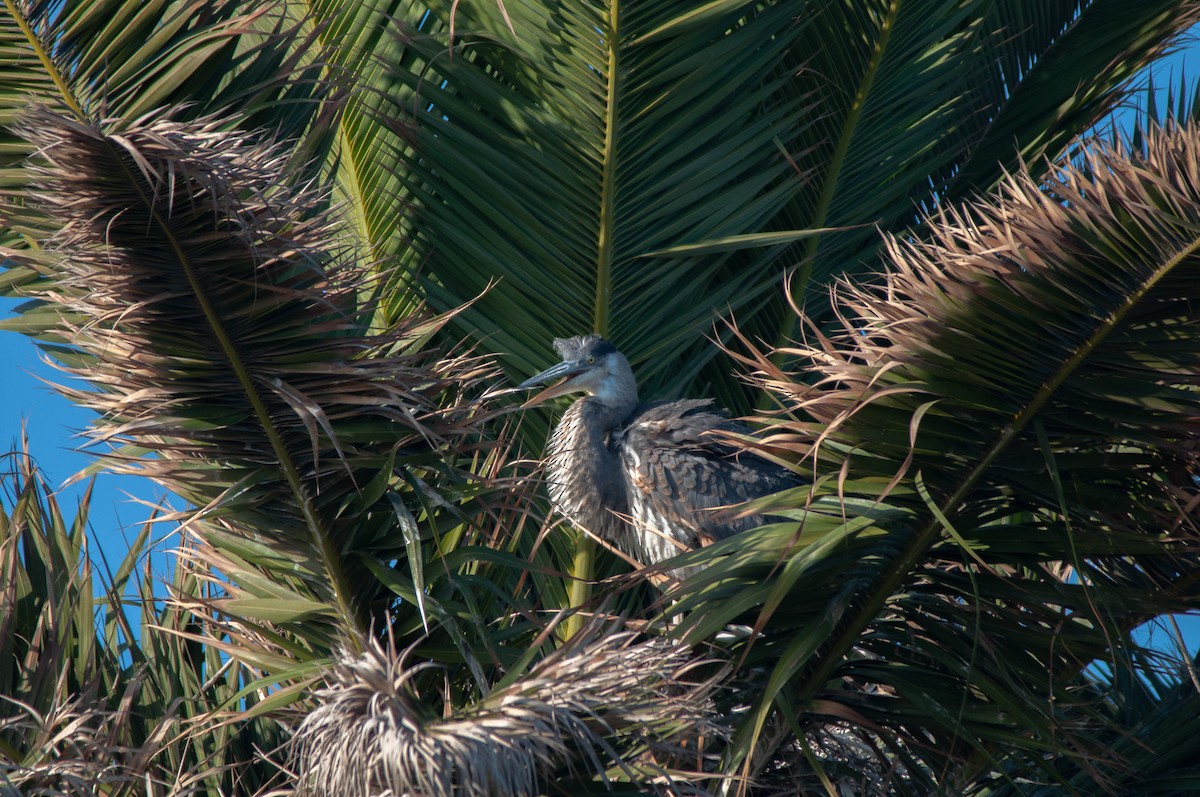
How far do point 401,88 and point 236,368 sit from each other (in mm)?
2213

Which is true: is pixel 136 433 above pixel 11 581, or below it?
above

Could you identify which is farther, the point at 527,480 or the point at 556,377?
the point at 556,377

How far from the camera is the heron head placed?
193 inches

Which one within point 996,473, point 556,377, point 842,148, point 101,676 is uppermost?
point 842,148

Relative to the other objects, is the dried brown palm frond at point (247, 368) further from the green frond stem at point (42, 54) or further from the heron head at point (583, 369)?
the heron head at point (583, 369)

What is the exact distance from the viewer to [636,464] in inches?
190

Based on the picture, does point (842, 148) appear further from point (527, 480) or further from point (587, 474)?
point (527, 480)

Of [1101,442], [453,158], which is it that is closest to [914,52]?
[453,158]

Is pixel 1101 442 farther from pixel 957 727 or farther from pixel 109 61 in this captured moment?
pixel 109 61

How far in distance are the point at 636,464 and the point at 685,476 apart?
0.84ft

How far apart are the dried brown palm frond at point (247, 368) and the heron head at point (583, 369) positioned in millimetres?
1395

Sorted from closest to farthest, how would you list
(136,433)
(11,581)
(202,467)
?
(136,433) → (202,467) → (11,581)

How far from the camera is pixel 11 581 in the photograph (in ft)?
11.9

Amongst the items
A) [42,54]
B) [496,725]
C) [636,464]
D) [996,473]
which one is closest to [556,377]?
[636,464]
